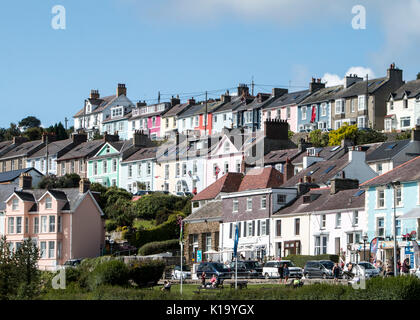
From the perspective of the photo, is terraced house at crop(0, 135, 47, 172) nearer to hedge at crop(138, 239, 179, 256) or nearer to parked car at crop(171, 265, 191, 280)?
hedge at crop(138, 239, 179, 256)

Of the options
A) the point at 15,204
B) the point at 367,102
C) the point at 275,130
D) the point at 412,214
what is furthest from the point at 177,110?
the point at 412,214

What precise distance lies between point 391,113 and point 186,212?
31902 mm

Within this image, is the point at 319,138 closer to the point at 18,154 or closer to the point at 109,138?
the point at 109,138

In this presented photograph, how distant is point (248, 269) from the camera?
67.8m

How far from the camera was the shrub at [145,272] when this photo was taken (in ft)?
205

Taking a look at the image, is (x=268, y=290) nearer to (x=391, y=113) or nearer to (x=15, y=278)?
(x=15, y=278)

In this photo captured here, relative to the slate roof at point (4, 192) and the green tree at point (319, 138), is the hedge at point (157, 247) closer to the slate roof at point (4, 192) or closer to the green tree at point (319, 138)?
the slate roof at point (4, 192)

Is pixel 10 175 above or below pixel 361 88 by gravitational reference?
below

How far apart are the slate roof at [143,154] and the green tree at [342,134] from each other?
74.2 ft

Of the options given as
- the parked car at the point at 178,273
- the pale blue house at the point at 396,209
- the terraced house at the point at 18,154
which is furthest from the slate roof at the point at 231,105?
the parked car at the point at 178,273

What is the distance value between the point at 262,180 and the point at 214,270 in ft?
85.2

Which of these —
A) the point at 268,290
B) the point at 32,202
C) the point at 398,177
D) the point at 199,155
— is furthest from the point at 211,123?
the point at 268,290

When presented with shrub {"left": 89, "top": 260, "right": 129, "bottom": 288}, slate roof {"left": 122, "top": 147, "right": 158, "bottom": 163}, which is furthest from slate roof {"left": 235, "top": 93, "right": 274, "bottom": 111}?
shrub {"left": 89, "top": 260, "right": 129, "bottom": 288}
